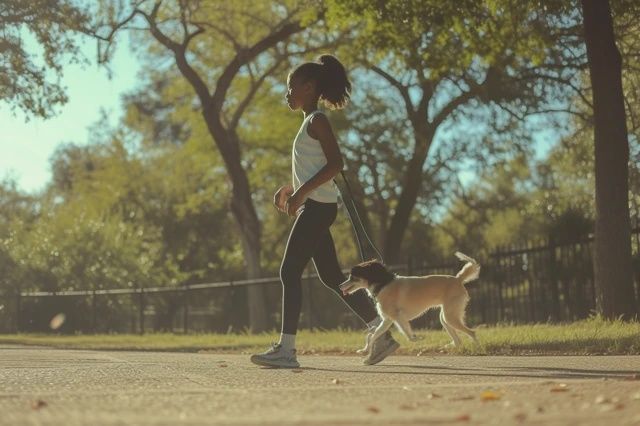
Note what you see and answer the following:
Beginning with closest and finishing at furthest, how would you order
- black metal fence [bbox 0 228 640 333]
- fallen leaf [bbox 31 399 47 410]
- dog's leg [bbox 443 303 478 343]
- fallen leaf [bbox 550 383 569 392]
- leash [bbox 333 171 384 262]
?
1. fallen leaf [bbox 31 399 47 410]
2. fallen leaf [bbox 550 383 569 392]
3. leash [bbox 333 171 384 262]
4. dog's leg [bbox 443 303 478 343]
5. black metal fence [bbox 0 228 640 333]

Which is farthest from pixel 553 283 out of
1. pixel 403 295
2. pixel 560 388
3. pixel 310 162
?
pixel 560 388

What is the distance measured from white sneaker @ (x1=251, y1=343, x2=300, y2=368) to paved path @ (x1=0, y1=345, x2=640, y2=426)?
0.42 feet

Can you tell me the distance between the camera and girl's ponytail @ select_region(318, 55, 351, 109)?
7.86 m

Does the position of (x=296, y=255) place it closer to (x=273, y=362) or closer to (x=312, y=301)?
(x=273, y=362)

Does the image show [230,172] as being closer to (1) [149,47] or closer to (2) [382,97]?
(1) [149,47]

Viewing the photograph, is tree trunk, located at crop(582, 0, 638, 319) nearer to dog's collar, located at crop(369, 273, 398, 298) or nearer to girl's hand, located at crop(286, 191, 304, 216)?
dog's collar, located at crop(369, 273, 398, 298)

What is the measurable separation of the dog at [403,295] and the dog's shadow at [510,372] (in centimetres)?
54

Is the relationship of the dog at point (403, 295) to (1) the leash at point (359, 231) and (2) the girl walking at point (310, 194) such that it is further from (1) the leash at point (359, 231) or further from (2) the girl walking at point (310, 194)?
(2) the girl walking at point (310, 194)

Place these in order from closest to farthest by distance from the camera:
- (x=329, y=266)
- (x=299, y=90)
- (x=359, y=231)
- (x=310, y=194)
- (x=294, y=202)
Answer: (x=294, y=202) → (x=310, y=194) → (x=299, y=90) → (x=329, y=266) → (x=359, y=231)

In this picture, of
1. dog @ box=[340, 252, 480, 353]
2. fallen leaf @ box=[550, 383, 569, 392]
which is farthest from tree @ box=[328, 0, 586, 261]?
fallen leaf @ box=[550, 383, 569, 392]

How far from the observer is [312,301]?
23172 millimetres

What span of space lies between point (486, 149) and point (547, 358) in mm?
22537

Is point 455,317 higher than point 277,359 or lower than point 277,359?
higher

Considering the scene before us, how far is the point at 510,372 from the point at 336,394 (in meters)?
1.90
